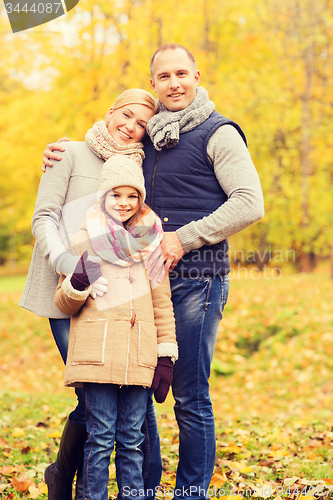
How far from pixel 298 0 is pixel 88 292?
45.4ft

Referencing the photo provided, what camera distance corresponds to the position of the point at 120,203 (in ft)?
8.04

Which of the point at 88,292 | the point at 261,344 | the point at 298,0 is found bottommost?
the point at 261,344

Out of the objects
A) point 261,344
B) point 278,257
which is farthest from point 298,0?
point 261,344

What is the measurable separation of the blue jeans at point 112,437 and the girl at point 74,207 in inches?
10.7

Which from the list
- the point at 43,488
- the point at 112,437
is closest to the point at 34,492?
the point at 43,488

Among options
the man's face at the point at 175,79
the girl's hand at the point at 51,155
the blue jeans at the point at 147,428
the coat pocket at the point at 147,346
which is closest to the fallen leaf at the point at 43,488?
the blue jeans at the point at 147,428

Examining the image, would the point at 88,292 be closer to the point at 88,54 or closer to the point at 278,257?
the point at 88,54

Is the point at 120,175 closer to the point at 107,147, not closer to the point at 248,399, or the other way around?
the point at 107,147

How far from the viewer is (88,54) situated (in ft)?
32.8

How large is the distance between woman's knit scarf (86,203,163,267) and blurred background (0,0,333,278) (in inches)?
296

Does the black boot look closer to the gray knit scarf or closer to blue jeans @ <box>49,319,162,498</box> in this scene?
blue jeans @ <box>49,319,162,498</box>

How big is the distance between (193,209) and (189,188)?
4.5 inches

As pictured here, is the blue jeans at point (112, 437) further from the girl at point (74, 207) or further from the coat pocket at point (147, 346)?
the girl at point (74, 207)

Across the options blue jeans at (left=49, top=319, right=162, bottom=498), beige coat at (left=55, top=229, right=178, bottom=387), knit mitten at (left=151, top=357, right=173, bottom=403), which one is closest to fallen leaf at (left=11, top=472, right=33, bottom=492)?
blue jeans at (left=49, top=319, right=162, bottom=498)
